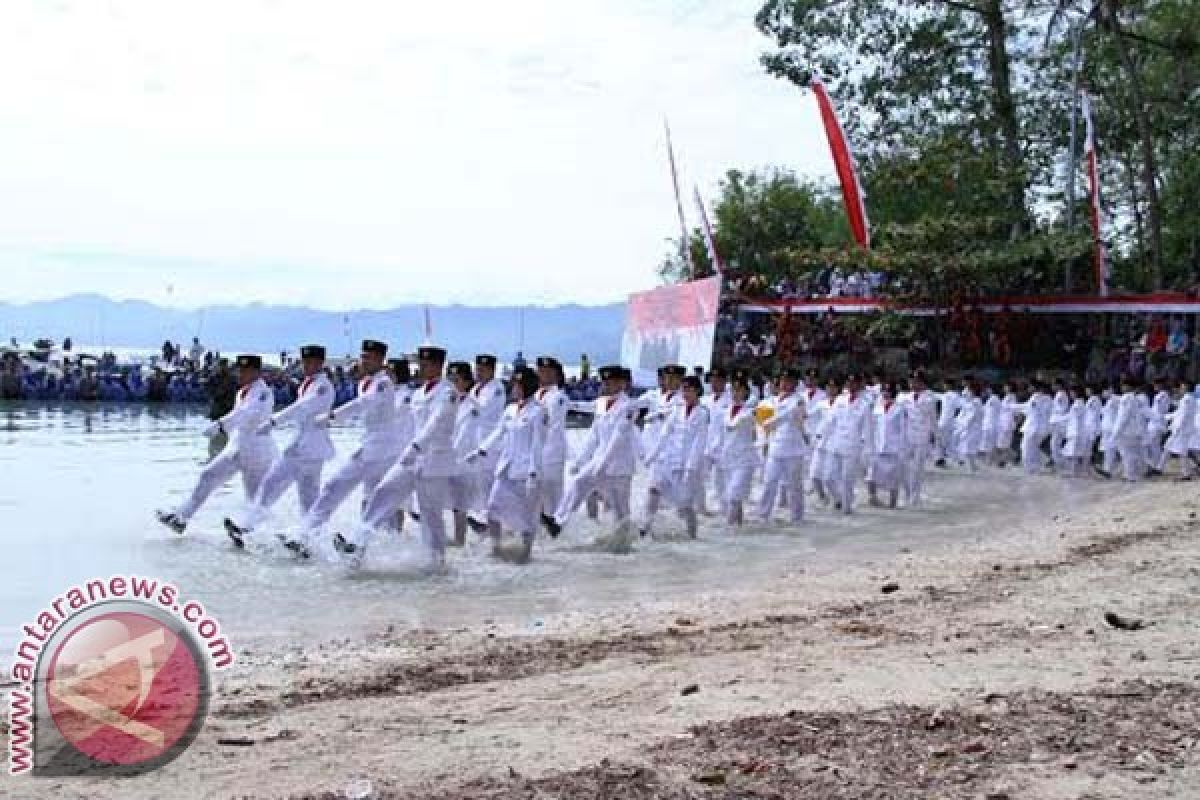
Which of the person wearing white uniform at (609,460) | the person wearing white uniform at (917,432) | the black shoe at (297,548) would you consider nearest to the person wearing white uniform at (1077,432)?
the person wearing white uniform at (917,432)

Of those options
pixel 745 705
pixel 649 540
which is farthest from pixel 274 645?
pixel 649 540


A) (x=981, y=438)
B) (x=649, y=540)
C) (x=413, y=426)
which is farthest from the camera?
(x=981, y=438)

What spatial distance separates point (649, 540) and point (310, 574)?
3.54 meters

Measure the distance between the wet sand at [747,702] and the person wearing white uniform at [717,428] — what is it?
5069mm

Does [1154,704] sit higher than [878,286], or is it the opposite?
[878,286]

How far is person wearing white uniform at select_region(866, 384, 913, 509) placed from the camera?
15.8 m

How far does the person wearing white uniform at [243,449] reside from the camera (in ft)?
36.9

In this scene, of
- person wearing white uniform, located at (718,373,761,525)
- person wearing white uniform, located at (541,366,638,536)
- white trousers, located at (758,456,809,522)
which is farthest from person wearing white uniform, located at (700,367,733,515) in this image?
person wearing white uniform, located at (541,366,638,536)

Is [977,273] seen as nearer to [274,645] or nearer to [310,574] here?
[310,574]

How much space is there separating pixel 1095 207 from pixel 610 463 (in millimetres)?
15464

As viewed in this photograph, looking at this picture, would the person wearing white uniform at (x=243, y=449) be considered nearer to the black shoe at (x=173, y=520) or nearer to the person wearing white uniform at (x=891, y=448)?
the black shoe at (x=173, y=520)

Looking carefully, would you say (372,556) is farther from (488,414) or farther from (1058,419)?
(1058,419)

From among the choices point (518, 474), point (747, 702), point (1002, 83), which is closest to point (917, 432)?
point (518, 474)

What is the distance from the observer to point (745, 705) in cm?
536
